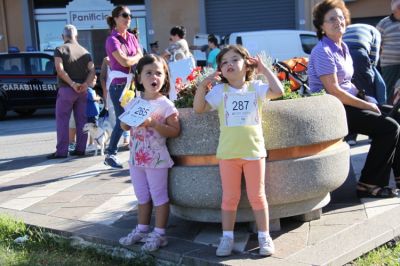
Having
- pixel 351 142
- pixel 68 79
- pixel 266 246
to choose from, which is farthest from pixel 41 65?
pixel 266 246

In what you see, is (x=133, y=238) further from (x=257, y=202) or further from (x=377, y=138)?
(x=377, y=138)

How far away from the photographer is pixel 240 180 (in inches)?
153

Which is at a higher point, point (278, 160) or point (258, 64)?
point (258, 64)

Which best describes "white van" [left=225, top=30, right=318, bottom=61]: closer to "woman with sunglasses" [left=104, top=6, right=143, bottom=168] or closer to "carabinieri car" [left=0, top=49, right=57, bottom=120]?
"carabinieri car" [left=0, top=49, right=57, bottom=120]

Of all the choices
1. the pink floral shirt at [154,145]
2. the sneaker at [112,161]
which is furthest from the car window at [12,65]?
the pink floral shirt at [154,145]

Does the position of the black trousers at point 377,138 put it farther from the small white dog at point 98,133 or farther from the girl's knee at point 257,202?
the small white dog at point 98,133

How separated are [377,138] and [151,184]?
200 cm

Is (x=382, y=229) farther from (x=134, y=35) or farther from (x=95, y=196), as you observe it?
(x=134, y=35)

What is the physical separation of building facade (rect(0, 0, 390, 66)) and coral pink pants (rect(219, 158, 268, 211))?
18665mm

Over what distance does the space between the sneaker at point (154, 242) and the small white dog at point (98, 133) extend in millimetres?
4592

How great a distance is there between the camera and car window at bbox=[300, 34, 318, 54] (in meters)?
17.0

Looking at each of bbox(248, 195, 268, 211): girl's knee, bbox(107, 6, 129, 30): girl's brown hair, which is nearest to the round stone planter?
bbox(248, 195, 268, 211): girl's knee

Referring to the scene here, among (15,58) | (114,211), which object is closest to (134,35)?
(114,211)

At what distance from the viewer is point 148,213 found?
14.2ft
